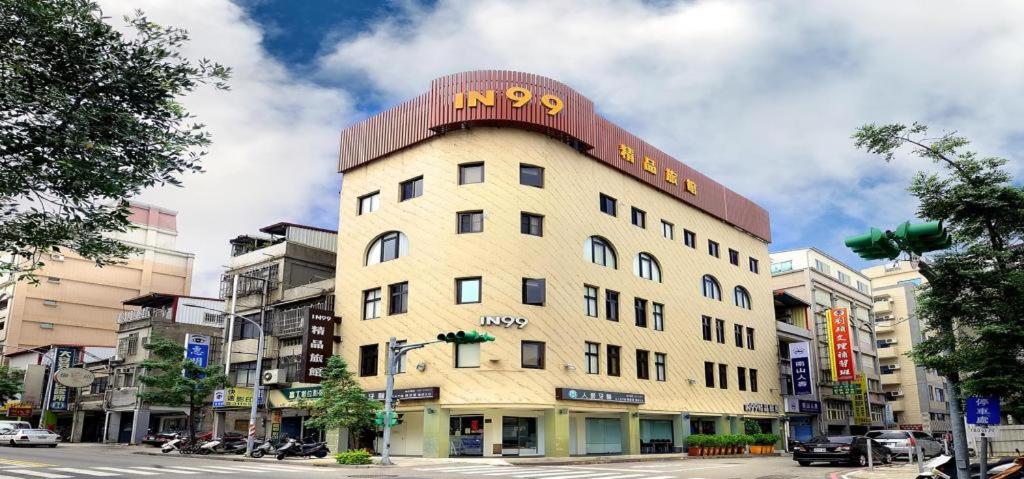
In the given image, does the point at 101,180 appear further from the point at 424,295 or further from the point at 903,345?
the point at 903,345

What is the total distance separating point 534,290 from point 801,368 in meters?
26.8

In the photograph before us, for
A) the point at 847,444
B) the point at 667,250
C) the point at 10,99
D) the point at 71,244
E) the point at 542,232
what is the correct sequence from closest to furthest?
the point at 10,99, the point at 71,244, the point at 847,444, the point at 542,232, the point at 667,250

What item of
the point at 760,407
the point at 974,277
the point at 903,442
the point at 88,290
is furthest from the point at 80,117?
the point at 88,290

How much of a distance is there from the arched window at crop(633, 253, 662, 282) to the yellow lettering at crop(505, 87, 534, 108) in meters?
12.2

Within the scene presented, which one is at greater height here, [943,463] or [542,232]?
[542,232]

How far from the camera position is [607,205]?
43.4m

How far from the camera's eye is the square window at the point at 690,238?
163ft

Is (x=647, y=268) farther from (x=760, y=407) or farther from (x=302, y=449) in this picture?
(x=302, y=449)

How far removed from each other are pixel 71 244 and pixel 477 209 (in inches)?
965

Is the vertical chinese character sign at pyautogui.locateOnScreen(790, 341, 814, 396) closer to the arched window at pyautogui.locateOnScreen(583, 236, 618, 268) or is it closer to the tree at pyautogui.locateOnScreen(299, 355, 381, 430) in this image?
the arched window at pyautogui.locateOnScreen(583, 236, 618, 268)

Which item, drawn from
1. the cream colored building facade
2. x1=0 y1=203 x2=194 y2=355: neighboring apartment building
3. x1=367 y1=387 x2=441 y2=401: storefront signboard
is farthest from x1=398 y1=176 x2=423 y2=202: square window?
x1=0 y1=203 x2=194 y2=355: neighboring apartment building

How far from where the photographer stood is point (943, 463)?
49.4 ft

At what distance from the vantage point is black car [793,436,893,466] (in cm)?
2833

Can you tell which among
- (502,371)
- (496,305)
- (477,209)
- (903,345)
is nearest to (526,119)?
(477,209)
